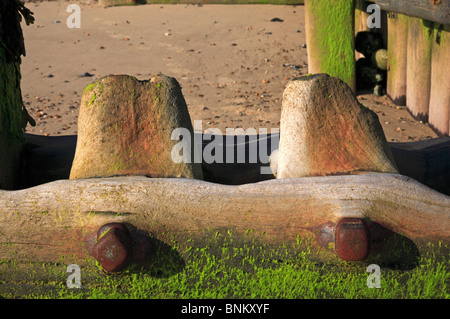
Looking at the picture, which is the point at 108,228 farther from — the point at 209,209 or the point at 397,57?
the point at 397,57

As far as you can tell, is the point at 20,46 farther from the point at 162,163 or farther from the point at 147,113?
the point at 162,163

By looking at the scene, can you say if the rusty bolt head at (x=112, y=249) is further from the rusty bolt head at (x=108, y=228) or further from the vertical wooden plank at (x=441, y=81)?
the vertical wooden plank at (x=441, y=81)

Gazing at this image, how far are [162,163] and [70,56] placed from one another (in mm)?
5344

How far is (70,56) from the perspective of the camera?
7312 millimetres

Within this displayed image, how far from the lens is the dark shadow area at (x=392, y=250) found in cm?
215

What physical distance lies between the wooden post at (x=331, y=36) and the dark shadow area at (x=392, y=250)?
3.92 metres

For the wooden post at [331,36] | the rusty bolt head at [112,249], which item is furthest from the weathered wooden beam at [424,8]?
the rusty bolt head at [112,249]

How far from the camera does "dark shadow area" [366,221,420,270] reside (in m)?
2.15

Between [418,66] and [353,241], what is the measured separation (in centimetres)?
356

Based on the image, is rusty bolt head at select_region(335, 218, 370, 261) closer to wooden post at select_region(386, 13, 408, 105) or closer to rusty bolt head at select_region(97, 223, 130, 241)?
rusty bolt head at select_region(97, 223, 130, 241)

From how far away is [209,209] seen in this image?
2229 millimetres

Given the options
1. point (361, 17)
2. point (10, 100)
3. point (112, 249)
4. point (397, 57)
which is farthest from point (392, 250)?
point (361, 17)
